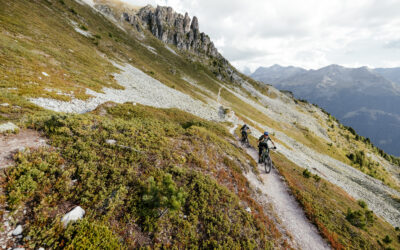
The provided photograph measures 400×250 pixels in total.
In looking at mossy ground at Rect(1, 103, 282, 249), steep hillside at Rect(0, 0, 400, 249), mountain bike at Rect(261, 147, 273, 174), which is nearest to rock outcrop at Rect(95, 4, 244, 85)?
steep hillside at Rect(0, 0, 400, 249)

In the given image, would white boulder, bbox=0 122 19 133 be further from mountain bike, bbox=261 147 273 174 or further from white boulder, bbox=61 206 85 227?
mountain bike, bbox=261 147 273 174

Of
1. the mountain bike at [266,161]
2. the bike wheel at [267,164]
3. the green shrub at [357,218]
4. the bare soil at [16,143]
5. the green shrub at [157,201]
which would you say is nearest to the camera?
the bare soil at [16,143]

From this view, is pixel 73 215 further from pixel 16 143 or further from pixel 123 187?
pixel 16 143

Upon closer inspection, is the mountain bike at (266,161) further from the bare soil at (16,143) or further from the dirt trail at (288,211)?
the bare soil at (16,143)

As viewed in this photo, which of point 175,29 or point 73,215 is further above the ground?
point 175,29

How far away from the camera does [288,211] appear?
1309cm

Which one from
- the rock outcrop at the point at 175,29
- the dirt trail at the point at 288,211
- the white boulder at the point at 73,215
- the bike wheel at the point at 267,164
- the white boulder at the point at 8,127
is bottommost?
the dirt trail at the point at 288,211

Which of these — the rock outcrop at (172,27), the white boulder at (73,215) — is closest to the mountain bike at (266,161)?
the white boulder at (73,215)

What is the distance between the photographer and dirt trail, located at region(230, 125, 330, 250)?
35.7 ft

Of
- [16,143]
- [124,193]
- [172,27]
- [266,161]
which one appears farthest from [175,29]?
[124,193]

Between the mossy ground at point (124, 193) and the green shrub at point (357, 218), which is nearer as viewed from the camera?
the mossy ground at point (124, 193)

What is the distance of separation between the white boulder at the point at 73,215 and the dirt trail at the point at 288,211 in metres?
12.2

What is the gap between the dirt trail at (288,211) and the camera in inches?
428

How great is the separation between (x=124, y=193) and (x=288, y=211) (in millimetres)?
13047
